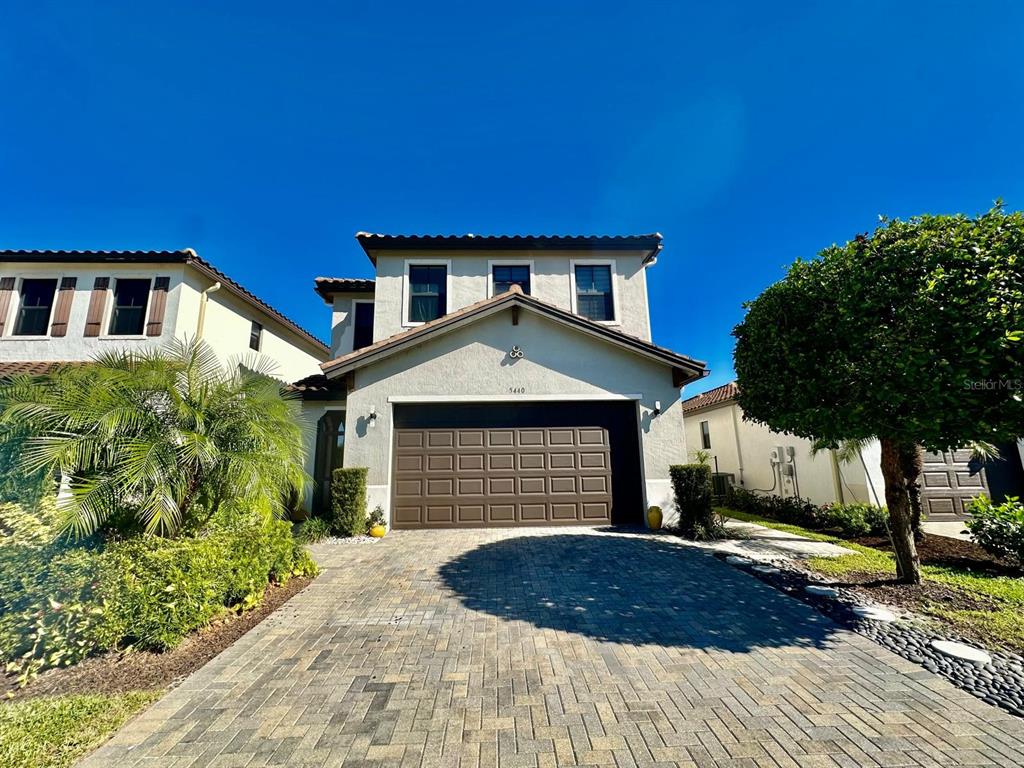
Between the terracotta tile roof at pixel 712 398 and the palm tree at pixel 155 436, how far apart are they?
15.4 meters

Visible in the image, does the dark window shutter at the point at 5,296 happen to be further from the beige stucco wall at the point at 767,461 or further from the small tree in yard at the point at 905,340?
the beige stucco wall at the point at 767,461

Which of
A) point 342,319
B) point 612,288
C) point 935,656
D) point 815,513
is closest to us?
point 935,656

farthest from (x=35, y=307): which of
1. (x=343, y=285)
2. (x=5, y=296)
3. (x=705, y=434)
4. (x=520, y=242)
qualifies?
(x=705, y=434)

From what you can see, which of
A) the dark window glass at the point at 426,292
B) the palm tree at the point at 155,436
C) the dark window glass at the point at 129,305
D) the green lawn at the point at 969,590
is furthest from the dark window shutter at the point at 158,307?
the green lawn at the point at 969,590

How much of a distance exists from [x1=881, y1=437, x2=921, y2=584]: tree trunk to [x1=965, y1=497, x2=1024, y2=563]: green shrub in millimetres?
2717

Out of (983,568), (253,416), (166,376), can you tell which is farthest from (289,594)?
(983,568)

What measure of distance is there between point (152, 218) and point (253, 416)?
11827 millimetres

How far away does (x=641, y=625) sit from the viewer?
4.80 metres

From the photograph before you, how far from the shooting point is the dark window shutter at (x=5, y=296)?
1184 cm

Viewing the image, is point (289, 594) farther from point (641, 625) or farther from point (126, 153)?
point (126, 153)

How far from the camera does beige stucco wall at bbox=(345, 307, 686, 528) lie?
415 inches

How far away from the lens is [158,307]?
12086 millimetres

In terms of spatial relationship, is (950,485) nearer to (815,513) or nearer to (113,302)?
(815,513)

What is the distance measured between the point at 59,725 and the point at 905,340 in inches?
340
